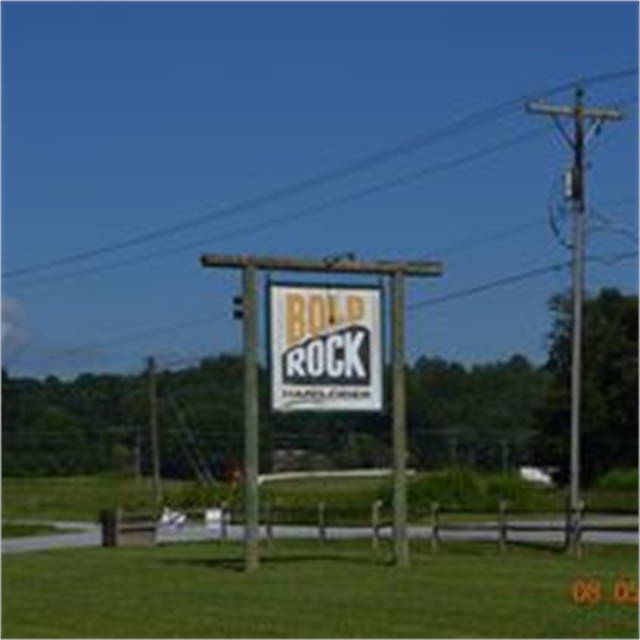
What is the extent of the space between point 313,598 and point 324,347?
25.3ft

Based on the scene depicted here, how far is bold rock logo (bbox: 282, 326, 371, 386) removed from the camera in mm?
27688

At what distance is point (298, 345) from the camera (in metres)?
27.7

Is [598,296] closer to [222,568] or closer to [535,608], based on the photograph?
[222,568]

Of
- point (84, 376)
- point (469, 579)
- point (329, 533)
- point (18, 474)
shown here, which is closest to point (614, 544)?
point (329, 533)

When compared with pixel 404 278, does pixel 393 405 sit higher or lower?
lower

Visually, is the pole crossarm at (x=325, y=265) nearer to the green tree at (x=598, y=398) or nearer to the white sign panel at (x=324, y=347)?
the white sign panel at (x=324, y=347)

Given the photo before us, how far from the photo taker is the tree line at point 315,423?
345 ft

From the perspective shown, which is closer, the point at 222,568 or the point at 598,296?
the point at 222,568

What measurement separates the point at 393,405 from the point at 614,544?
12492 millimetres

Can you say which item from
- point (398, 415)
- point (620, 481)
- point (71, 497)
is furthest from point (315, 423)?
point (398, 415)

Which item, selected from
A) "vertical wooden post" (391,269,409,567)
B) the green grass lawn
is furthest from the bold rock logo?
the green grass lawn

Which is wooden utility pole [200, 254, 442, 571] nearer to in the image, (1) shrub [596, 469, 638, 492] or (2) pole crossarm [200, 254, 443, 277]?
(2) pole crossarm [200, 254, 443, 277]

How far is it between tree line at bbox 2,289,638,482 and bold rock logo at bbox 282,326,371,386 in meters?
60.7

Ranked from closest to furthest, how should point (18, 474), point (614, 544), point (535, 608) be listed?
point (535, 608)
point (614, 544)
point (18, 474)
